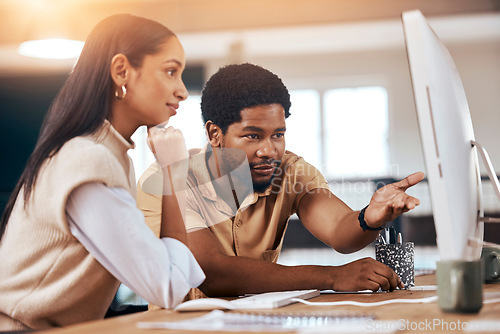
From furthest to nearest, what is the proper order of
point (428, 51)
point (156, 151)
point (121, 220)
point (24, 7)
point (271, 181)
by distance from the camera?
point (24, 7), point (271, 181), point (156, 151), point (121, 220), point (428, 51)

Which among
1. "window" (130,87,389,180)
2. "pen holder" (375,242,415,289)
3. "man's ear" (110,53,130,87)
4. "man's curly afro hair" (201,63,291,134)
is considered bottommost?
"pen holder" (375,242,415,289)

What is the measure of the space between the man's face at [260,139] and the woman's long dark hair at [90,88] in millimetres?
Answer: 475

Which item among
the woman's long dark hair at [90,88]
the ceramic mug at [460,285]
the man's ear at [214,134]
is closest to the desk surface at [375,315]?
the ceramic mug at [460,285]

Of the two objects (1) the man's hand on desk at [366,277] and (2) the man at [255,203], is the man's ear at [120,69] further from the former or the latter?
(1) the man's hand on desk at [366,277]

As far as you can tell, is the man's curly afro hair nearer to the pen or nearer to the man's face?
the man's face

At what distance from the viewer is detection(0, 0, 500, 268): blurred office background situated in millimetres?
4598

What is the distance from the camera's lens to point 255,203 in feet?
5.24

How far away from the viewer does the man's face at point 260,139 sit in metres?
1.63

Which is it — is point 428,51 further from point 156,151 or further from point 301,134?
point 301,134

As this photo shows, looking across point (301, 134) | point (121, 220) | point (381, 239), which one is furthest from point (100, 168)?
point (301, 134)

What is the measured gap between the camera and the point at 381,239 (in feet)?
4.12

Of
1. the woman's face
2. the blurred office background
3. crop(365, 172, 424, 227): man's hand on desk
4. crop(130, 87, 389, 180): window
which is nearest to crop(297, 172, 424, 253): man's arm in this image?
crop(365, 172, 424, 227): man's hand on desk

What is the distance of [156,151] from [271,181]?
0.52 meters

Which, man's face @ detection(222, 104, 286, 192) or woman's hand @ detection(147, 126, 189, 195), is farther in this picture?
man's face @ detection(222, 104, 286, 192)
